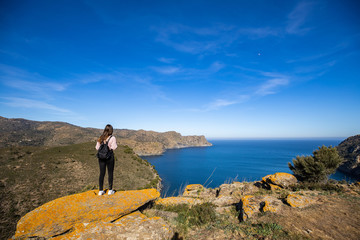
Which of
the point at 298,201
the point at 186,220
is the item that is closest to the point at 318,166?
the point at 298,201

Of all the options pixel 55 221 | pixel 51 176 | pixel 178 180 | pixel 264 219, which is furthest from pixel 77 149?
pixel 264 219

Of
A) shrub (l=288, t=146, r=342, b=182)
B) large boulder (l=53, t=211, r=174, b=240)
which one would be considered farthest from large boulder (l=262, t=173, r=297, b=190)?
large boulder (l=53, t=211, r=174, b=240)

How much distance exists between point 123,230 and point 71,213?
175 cm

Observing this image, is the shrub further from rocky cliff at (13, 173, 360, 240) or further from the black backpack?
the black backpack

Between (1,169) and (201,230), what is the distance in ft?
149

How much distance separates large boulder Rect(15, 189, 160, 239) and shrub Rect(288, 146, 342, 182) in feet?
46.6

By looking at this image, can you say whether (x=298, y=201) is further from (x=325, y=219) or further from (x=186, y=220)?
(x=186, y=220)

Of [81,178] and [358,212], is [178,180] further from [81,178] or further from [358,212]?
[358,212]

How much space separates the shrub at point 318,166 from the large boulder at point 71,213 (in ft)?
46.6

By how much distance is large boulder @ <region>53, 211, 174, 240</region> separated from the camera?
2967mm

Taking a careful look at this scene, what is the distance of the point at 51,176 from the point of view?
30.7 meters

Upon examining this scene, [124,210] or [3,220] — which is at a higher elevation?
[124,210]

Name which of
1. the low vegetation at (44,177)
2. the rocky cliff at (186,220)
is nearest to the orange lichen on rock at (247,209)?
the rocky cliff at (186,220)

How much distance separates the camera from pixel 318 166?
1152cm
